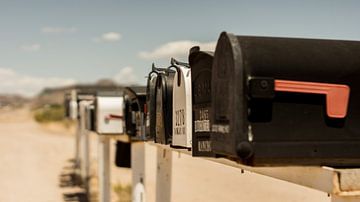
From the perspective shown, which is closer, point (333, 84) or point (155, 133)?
point (333, 84)

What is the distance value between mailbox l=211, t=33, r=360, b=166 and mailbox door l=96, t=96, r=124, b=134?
4.84 meters

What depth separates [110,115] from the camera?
22.2ft

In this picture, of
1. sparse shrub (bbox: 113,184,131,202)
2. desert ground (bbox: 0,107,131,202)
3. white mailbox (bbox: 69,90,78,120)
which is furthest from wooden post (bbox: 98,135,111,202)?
white mailbox (bbox: 69,90,78,120)

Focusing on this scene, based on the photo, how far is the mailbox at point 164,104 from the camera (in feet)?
9.92

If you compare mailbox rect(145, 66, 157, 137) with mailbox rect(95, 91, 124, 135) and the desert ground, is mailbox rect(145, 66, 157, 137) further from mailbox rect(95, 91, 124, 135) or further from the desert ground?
the desert ground

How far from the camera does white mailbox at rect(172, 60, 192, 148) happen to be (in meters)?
2.61

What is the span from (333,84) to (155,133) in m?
1.67

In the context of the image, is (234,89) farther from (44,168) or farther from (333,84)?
(44,168)

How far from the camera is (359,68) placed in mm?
1850

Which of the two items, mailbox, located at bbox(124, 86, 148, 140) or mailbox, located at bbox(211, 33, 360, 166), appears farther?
mailbox, located at bbox(124, 86, 148, 140)

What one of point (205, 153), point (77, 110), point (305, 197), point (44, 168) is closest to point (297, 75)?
point (205, 153)

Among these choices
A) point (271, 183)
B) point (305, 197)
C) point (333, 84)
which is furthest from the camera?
point (271, 183)

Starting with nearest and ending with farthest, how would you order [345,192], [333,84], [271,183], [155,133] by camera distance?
1. [345,192]
2. [333,84]
3. [155,133]
4. [271,183]

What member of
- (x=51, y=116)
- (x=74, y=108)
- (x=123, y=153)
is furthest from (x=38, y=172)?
(x=51, y=116)
